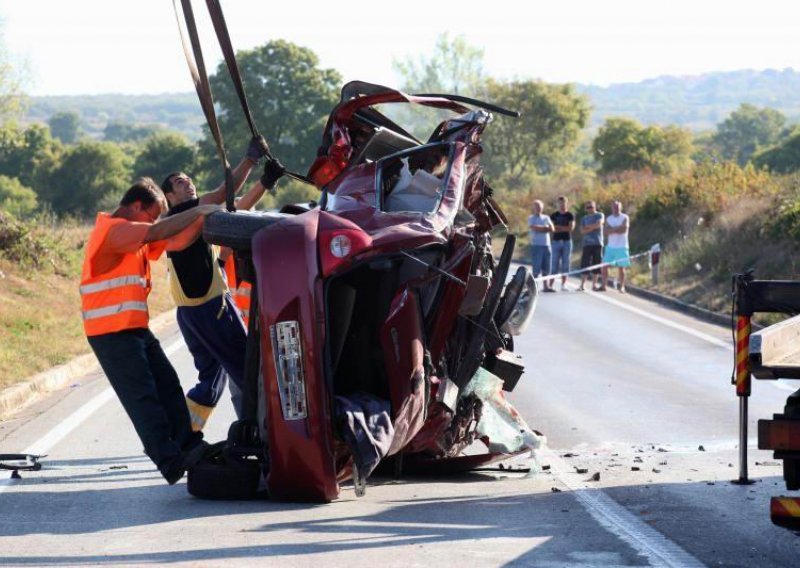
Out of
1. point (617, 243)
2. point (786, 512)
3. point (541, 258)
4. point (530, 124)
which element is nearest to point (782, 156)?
point (530, 124)

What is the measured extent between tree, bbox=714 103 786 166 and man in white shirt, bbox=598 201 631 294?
12509 centimetres

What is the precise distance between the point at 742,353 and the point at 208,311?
338cm

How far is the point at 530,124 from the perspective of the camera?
74.6 meters

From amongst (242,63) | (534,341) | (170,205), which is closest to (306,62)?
(242,63)

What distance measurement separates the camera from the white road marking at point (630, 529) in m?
6.39

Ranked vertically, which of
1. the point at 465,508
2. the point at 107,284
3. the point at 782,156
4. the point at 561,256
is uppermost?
the point at 107,284

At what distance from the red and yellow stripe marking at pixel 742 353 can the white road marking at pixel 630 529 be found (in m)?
0.90

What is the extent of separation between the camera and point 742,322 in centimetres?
761

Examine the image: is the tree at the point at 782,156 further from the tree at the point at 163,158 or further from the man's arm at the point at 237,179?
the man's arm at the point at 237,179

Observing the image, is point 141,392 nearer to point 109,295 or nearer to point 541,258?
point 109,295

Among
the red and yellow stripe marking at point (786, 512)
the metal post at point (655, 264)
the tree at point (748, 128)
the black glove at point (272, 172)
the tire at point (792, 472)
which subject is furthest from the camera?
the tree at point (748, 128)

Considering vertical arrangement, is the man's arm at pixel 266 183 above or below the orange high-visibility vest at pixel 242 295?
above

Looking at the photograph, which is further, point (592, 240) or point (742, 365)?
point (592, 240)

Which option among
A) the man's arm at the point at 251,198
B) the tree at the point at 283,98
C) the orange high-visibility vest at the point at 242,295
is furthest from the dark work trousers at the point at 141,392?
the tree at the point at 283,98
